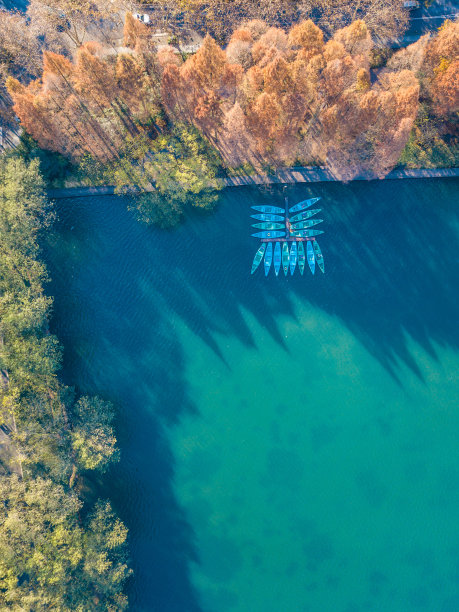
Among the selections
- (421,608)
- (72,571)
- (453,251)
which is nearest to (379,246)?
(453,251)

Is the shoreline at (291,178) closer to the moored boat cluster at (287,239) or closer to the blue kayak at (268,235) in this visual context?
the moored boat cluster at (287,239)

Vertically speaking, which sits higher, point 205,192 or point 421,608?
point 205,192

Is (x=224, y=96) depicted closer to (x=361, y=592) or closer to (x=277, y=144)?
(x=277, y=144)

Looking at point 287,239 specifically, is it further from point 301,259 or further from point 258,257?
point 258,257

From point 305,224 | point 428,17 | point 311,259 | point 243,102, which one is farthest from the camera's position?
point 305,224

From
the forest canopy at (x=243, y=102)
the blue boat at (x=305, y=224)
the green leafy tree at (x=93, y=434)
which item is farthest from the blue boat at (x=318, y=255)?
the green leafy tree at (x=93, y=434)

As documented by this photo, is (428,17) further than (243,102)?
Yes

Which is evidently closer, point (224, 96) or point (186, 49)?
point (224, 96)

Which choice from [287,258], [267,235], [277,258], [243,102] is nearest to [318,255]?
[287,258]
